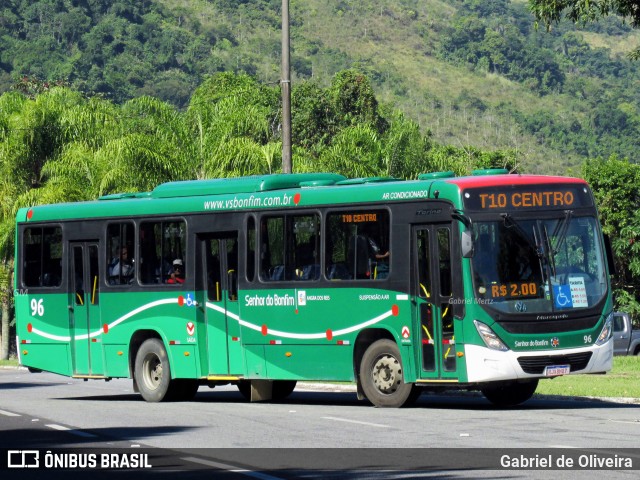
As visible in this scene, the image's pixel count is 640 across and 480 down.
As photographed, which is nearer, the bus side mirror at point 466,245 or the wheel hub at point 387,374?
the bus side mirror at point 466,245

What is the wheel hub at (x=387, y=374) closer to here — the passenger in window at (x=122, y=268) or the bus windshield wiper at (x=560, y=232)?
the bus windshield wiper at (x=560, y=232)

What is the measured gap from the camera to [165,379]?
2383cm

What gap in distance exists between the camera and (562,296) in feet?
64.5

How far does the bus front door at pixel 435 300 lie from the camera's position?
1972cm

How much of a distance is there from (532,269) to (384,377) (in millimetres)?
2740

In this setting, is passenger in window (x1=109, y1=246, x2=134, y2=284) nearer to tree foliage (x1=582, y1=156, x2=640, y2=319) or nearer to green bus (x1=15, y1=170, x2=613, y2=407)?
green bus (x1=15, y1=170, x2=613, y2=407)

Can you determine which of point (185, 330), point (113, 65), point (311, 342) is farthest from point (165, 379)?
point (113, 65)

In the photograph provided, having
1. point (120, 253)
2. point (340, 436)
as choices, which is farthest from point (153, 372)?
point (340, 436)

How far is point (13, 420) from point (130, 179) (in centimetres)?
2456

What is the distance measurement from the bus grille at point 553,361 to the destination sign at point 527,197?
2086mm

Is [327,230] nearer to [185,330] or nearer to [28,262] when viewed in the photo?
[185,330]

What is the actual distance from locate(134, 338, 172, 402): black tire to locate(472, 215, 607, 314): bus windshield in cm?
663

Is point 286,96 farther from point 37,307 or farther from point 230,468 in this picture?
point 230,468

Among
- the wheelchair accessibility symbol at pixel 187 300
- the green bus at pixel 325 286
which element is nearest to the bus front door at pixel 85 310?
the green bus at pixel 325 286
